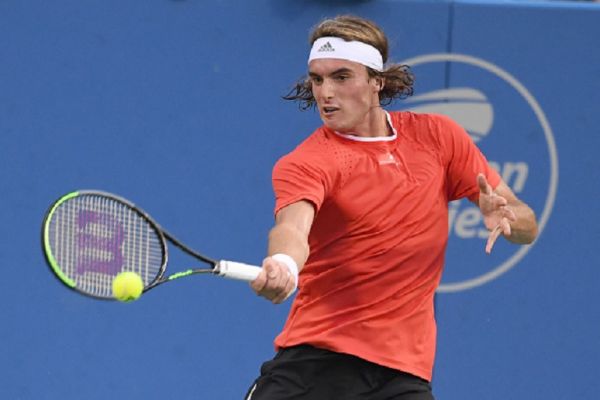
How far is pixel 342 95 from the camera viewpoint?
18.2 ft

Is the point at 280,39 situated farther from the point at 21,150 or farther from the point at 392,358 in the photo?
the point at 392,358

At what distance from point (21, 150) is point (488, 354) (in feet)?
7.79

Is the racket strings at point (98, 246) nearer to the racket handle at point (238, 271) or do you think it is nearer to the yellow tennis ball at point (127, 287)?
the yellow tennis ball at point (127, 287)

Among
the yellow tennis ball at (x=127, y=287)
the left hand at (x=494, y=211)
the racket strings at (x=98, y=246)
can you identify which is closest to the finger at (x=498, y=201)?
the left hand at (x=494, y=211)

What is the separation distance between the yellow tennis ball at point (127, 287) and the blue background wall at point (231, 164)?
7.33 ft

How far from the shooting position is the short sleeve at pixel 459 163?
5664 mm

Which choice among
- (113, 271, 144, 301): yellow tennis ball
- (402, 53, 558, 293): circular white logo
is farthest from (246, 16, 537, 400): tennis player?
(402, 53, 558, 293): circular white logo

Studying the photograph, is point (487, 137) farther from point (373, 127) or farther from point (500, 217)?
point (500, 217)

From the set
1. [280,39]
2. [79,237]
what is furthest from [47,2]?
[79,237]

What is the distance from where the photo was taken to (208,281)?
708 cm

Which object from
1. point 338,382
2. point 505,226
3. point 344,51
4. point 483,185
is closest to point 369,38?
point 344,51

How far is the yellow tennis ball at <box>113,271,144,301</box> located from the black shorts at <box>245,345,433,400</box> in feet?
2.77

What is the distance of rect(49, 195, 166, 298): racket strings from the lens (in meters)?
5.05

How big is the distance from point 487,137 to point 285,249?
266 cm
